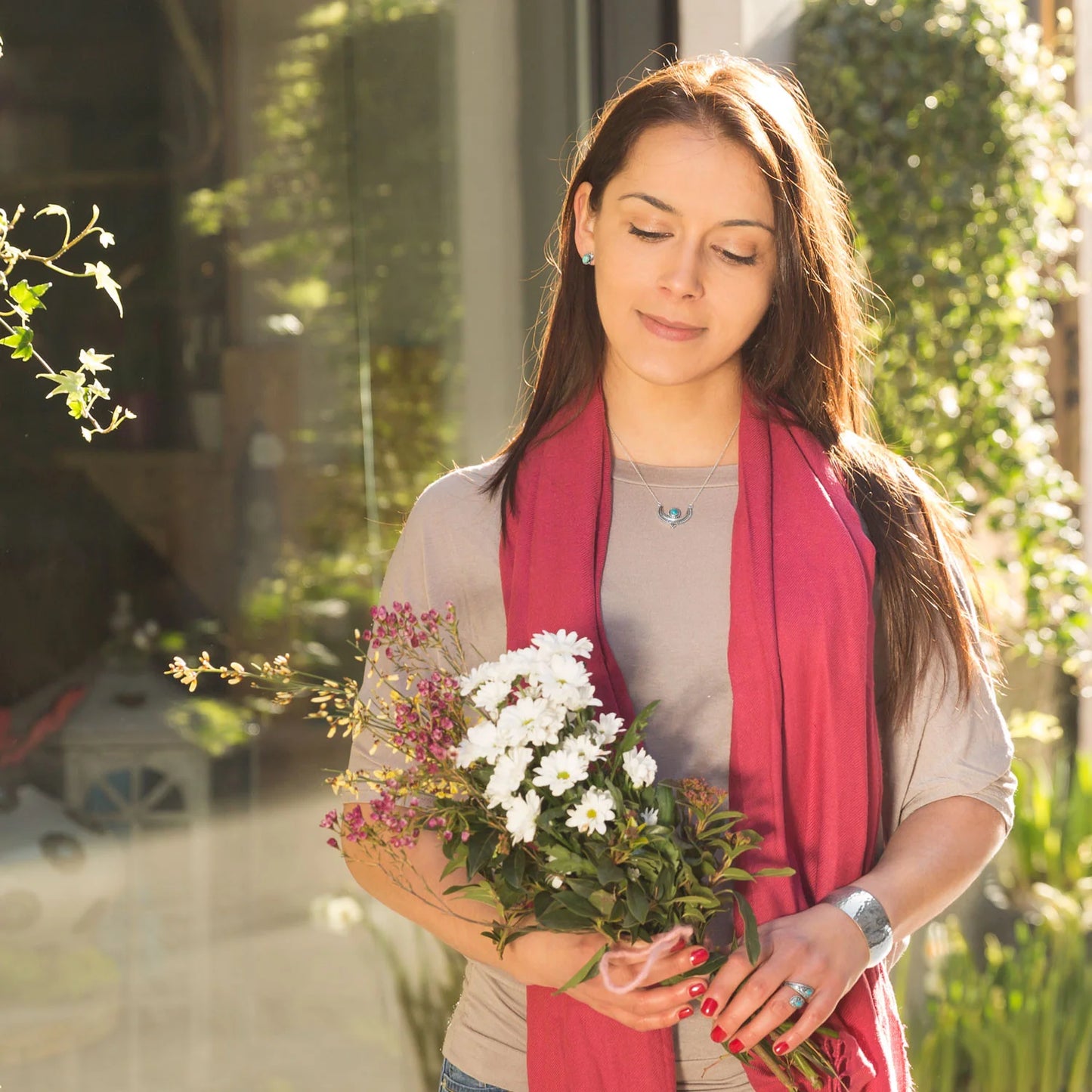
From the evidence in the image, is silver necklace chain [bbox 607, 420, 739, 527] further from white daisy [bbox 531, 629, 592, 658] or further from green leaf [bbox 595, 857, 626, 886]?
green leaf [bbox 595, 857, 626, 886]

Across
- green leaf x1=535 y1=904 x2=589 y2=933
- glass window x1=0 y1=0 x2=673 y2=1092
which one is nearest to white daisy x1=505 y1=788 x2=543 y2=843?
green leaf x1=535 y1=904 x2=589 y2=933

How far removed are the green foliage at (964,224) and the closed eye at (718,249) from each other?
A: 5.73 ft

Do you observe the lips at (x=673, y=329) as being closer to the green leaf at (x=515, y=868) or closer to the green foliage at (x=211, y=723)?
the green leaf at (x=515, y=868)

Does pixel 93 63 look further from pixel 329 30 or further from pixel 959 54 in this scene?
pixel 959 54

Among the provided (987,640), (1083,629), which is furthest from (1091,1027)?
(987,640)

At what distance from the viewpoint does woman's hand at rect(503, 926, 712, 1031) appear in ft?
4.38

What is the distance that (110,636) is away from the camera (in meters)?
2.43

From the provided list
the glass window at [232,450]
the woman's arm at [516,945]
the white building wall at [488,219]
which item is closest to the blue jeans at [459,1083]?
the woman's arm at [516,945]

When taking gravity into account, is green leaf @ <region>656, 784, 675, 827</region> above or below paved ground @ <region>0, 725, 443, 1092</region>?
above

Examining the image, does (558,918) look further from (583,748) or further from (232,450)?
(232,450)

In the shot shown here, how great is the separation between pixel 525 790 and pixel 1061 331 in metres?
4.15

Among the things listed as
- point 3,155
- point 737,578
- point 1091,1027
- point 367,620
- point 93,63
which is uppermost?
point 93,63

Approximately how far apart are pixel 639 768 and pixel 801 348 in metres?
0.72

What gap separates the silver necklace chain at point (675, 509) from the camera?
172 cm
